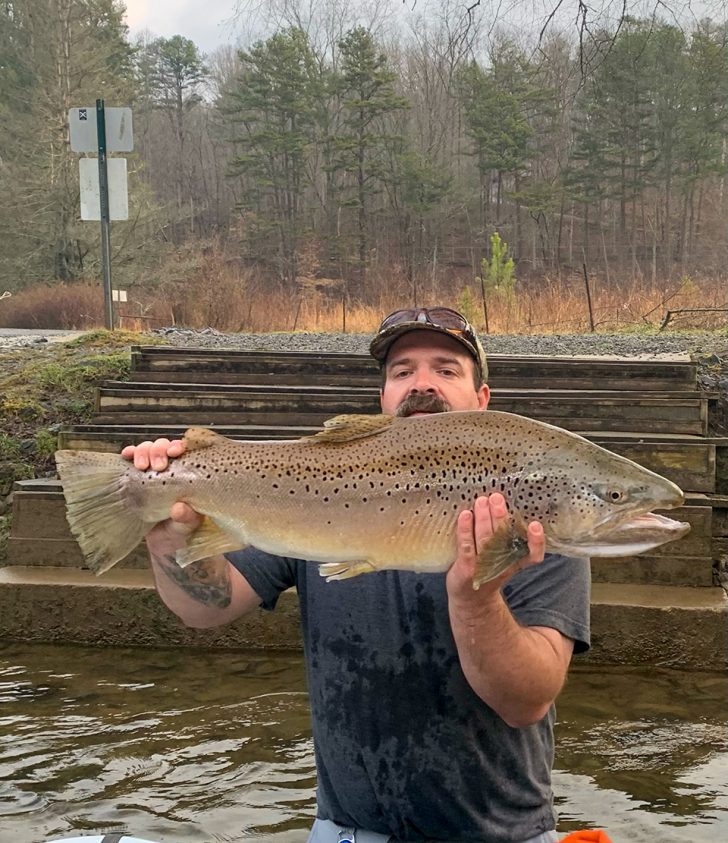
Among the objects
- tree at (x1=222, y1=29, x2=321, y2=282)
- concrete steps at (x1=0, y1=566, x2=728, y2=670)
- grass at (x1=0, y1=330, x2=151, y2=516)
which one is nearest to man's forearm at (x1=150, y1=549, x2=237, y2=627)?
concrete steps at (x1=0, y1=566, x2=728, y2=670)

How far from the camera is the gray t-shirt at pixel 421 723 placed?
239 centimetres

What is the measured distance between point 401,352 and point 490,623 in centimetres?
95

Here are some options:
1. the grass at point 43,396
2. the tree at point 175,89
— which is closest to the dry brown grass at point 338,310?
the grass at point 43,396

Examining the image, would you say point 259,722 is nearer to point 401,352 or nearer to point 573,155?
point 401,352

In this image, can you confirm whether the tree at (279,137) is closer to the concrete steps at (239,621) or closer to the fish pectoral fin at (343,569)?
the concrete steps at (239,621)

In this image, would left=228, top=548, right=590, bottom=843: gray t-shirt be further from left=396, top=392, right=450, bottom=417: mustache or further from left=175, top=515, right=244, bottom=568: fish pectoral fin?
left=396, top=392, right=450, bottom=417: mustache

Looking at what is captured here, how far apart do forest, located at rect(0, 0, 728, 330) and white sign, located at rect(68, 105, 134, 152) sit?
81.3ft

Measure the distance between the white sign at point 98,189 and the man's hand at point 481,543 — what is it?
34.1 feet

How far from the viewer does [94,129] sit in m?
11.7

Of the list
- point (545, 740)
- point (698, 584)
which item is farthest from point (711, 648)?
point (545, 740)

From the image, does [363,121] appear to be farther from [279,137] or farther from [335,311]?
[335,311]

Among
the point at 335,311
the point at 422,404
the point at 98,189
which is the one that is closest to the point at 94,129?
the point at 98,189

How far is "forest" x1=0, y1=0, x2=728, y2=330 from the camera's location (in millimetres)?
37812

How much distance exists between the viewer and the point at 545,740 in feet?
Answer: 8.32
